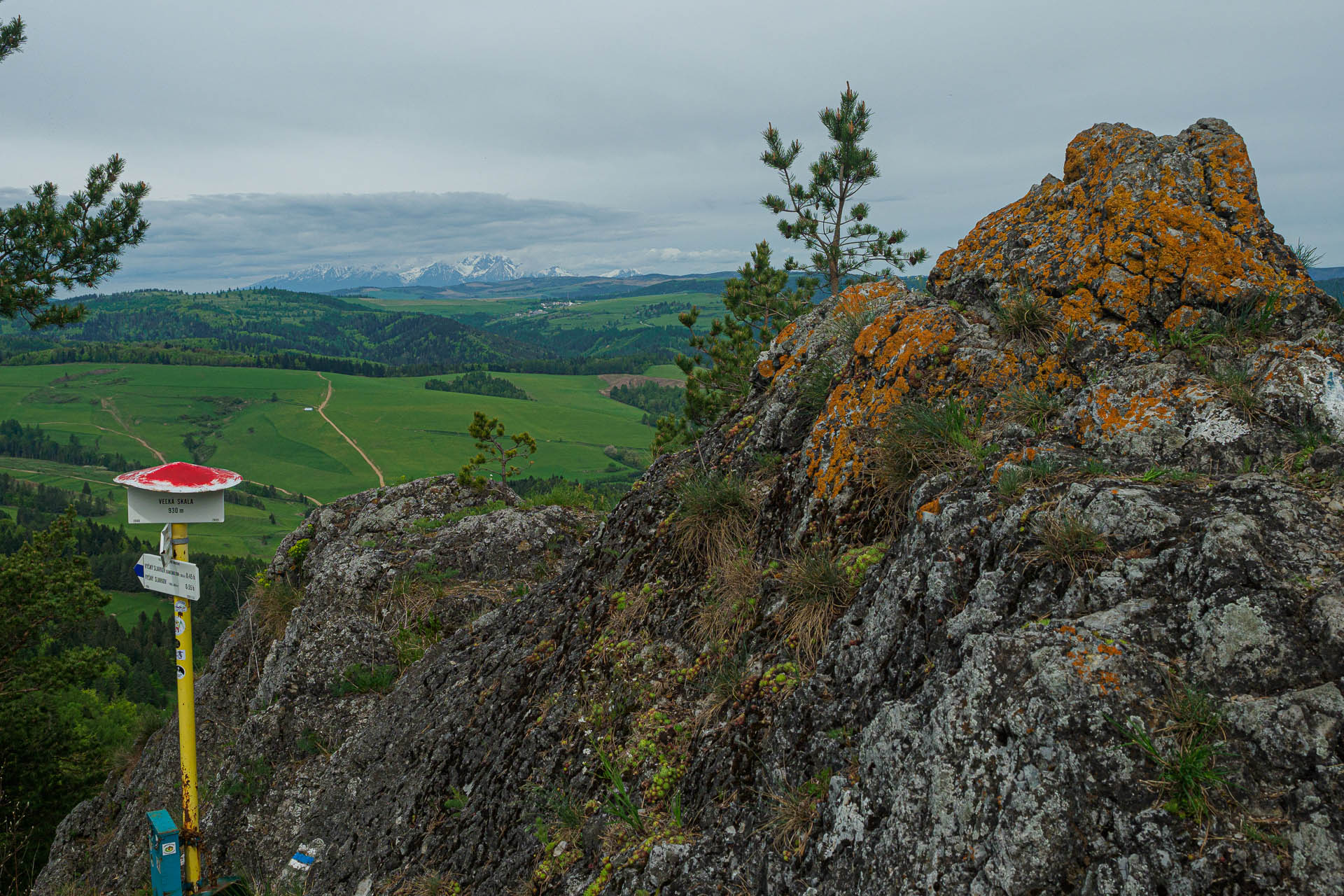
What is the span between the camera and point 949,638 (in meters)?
3.91

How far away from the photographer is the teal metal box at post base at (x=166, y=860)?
23.6ft

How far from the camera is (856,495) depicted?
18.0 ft

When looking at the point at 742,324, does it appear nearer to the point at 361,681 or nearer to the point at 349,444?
the point at 361,681

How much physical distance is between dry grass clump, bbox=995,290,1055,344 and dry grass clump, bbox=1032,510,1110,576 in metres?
2.47

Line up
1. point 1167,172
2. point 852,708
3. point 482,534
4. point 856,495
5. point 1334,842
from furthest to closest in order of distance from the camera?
point 482,534
point 1167,172
point 856,495
point 852,708
point 1334,842

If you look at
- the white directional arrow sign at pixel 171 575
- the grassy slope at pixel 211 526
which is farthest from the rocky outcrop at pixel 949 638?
the grassy slope at pixel 211 526

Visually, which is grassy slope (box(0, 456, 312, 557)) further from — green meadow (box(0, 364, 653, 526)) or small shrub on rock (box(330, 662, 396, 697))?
small shrub on rock (box(330, 662, 396, 697))

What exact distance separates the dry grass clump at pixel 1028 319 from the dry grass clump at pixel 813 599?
2.53m

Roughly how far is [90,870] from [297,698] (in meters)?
4.17

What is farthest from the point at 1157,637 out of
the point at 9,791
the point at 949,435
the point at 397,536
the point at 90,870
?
the point at 9,791

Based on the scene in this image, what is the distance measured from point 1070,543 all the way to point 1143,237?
3410mm

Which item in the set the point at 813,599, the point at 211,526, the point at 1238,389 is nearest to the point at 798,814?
the point at 813,599

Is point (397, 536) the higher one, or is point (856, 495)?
point (856, 495)

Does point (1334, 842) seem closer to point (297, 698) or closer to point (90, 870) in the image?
point (297, 698)
